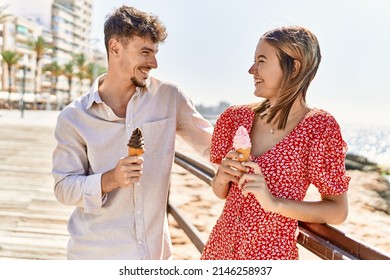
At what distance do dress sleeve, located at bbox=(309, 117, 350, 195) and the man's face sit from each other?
543 millimetres

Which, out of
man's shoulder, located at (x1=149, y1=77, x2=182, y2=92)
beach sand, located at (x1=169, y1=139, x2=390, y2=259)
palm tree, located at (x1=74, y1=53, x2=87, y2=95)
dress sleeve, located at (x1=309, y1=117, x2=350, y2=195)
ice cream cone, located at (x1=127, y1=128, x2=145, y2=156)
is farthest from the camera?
palm tree, located at (x1=74, y1=53, x2=87, y2=95)

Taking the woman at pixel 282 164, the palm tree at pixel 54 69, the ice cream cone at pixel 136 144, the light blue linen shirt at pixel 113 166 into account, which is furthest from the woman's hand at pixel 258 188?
the palm tree at pixel 54 69

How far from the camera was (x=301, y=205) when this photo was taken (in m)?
1.11

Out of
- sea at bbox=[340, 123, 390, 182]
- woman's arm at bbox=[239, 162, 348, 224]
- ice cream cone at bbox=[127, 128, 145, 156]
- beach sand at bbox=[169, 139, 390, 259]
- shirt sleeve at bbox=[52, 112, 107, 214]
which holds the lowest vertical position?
beach sand at bbox=[169, 139, 390, 259]

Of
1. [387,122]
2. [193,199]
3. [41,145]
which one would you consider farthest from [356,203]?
[387,122]

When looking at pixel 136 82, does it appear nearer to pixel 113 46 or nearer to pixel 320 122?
pixel 113 46

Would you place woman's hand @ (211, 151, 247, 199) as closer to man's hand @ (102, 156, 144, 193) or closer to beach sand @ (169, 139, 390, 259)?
man's hand @ (102, 156, 144, 193)

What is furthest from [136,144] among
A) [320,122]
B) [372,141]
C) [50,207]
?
[50,207]

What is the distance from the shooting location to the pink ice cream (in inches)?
43.3

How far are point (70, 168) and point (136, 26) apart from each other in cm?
42

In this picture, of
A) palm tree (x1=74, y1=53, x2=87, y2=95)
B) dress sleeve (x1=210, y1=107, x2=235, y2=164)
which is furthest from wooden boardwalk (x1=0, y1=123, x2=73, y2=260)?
palm tree (x1=74, y1=53, x2=87, y2=95)

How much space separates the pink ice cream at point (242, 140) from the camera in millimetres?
1100

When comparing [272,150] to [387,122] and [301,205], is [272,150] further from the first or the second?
[387,122]

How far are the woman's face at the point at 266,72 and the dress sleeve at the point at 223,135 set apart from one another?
111 mm
